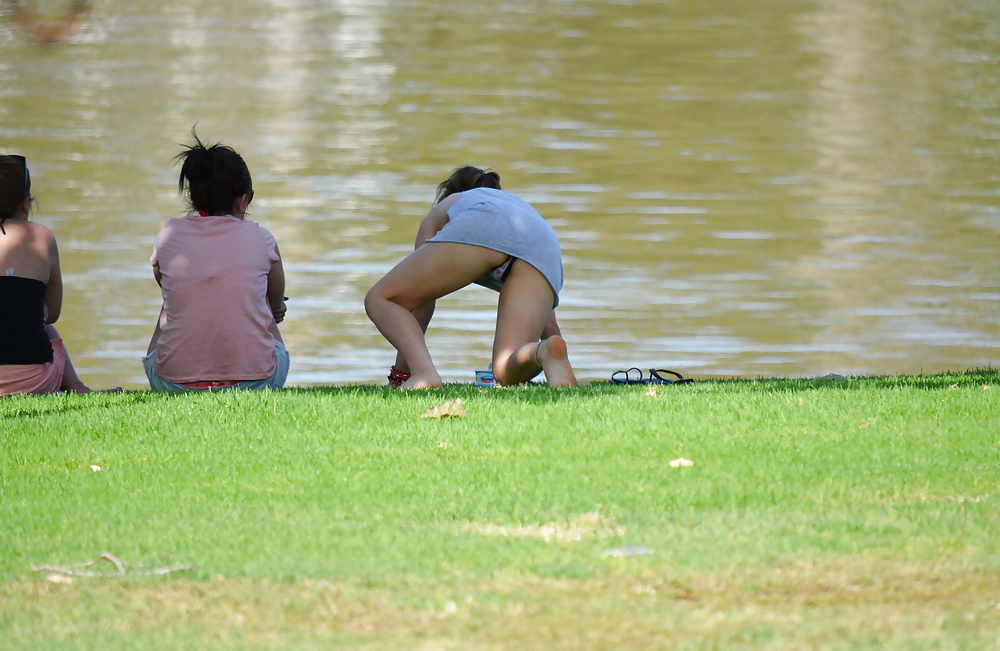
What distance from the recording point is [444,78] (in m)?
13.3

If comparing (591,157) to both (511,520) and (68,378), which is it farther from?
(511,520)

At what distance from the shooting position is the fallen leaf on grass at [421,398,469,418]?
327 cm

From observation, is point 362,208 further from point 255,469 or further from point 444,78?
point 255,469

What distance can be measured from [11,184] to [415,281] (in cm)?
137

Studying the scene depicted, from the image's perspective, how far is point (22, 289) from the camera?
161 inches

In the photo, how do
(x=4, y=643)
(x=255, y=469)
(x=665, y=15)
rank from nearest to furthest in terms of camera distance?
(x=4, y=643) → (x=255, y=469) → (x=665, y=15)

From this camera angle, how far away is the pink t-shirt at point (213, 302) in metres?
3.94

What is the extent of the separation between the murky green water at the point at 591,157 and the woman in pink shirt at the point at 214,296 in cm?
175

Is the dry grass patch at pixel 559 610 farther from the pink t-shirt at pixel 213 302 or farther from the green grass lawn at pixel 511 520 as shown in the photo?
the pink t-shirt at pixel 213 302

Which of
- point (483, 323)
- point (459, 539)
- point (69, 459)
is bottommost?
point (483, 323)

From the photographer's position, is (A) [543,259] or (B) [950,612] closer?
(B) [950,612]

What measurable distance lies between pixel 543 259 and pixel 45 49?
41.5 ft

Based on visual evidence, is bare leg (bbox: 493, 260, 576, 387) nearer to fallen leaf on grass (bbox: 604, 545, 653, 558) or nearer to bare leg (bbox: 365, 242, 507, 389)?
bare leg (bbox: 365, 242, 507, 389)

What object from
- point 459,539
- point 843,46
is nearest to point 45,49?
point 843,46
